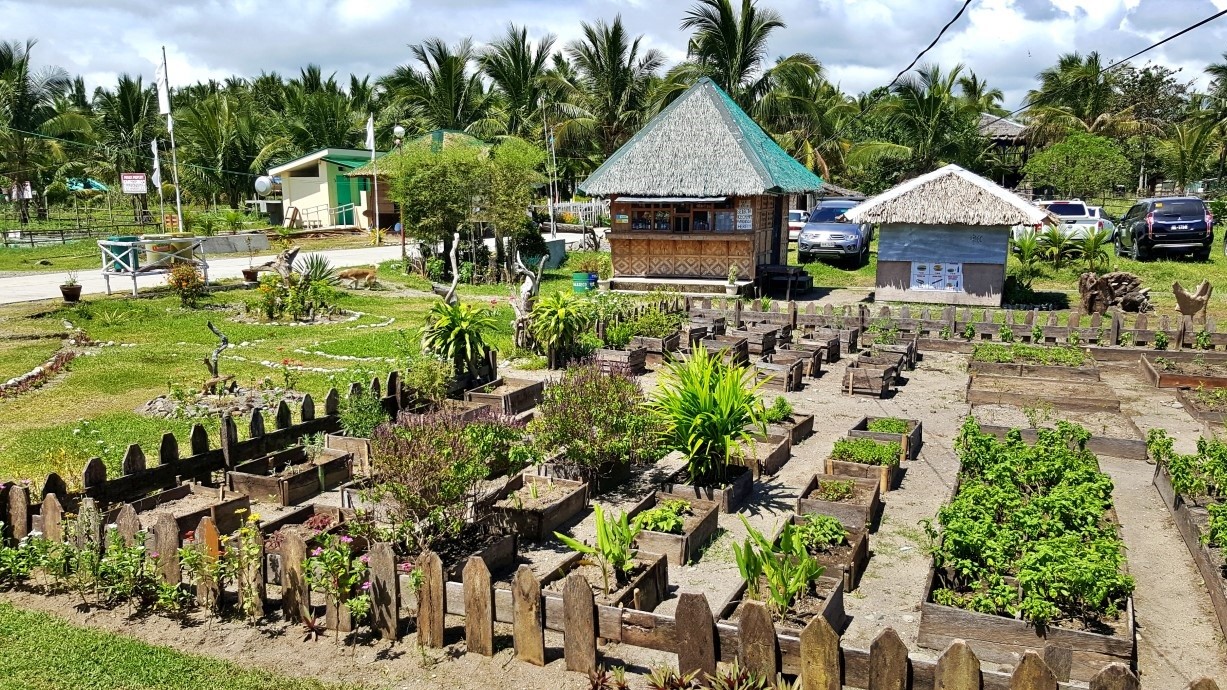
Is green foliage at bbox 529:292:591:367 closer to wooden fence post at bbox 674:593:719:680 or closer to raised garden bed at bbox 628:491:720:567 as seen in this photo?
raised garden bed at bbox 628:491:720:567

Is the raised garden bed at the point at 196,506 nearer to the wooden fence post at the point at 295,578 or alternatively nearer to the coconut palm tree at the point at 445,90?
the wooden fence post at the point at 295,578

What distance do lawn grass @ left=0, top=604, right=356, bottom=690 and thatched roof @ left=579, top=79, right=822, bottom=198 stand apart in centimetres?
1890

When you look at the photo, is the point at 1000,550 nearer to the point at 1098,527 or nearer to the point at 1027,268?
the point at 1098,527

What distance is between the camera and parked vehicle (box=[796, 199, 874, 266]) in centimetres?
2670

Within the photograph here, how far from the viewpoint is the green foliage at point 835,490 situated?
309 inches

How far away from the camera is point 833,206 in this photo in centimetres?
2877

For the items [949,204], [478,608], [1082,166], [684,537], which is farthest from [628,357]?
[1082,166]

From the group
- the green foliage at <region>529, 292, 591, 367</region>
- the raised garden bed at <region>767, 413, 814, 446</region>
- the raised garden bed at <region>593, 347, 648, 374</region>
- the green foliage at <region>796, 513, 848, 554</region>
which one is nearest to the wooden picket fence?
the raised garden bed at <region>593, 347, 648, 374</region>

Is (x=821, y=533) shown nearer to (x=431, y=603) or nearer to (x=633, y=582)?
(x=633, y=582)

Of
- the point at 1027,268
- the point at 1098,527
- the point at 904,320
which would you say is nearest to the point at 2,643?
the point at 1098,527

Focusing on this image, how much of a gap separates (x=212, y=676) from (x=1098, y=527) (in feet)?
19.9

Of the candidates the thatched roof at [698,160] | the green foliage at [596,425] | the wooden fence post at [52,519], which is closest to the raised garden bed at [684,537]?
the green foliage at [596,425]

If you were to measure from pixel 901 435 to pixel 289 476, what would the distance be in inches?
238

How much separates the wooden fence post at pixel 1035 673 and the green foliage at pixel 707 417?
12.9 ft
